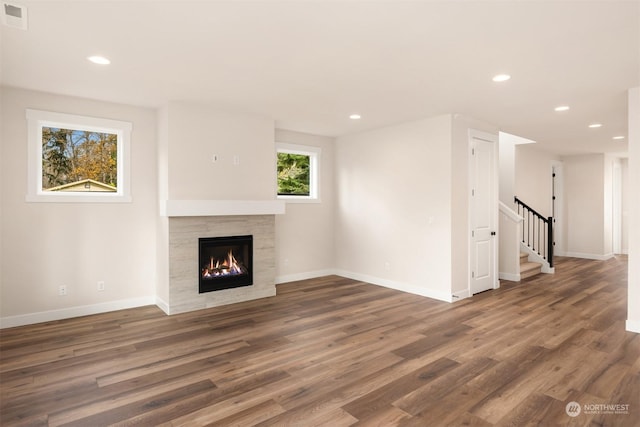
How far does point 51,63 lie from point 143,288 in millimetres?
2903

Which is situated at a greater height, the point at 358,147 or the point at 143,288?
the point at 358,147

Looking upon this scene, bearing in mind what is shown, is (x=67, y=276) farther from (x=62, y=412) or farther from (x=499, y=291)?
(x=499, y=291)

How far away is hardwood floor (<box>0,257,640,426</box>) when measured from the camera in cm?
237

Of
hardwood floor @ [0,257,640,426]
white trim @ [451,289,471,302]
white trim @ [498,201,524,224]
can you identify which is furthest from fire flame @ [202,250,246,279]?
white trim @ [498,201,524,224]

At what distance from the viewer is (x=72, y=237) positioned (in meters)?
4.36

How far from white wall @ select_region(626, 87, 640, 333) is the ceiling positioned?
29 centimetres

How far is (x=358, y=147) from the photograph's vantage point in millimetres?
6473

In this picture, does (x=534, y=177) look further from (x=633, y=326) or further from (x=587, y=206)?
(x=633, y=326)

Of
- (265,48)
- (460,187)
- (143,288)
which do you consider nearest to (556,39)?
(265,48)

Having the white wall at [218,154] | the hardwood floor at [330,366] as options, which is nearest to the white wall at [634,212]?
the hardwood floor at [330,366]

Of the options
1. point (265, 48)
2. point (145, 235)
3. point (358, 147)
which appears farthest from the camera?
point (358, 147)

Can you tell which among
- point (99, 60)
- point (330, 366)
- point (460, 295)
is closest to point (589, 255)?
point (460, 295)
